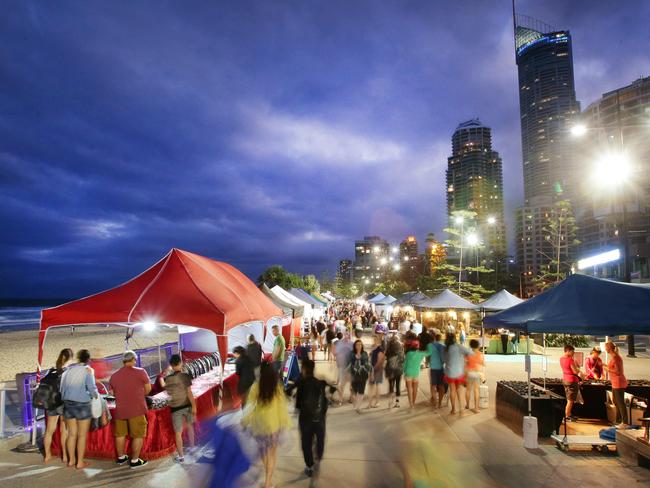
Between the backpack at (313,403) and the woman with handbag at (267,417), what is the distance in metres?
0.30

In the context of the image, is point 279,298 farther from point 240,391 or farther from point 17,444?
→ point 17,444

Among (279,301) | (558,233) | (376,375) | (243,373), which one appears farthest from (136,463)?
(558,233)

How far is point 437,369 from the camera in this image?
995 centimetres

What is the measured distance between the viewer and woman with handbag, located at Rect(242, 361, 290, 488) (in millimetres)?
5504

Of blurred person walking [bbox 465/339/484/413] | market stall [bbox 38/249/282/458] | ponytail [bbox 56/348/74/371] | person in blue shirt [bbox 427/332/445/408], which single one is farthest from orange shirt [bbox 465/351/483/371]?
ponytail [bbox 56/348/74/371]

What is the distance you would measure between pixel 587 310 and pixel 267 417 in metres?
6.27

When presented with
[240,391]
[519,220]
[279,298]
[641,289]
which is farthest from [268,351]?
[519,220]

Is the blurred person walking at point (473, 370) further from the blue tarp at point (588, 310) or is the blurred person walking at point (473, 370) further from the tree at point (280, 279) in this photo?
the tree at point (280, 279)

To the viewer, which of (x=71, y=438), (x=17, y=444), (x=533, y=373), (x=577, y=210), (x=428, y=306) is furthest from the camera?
(x=577, y=210)

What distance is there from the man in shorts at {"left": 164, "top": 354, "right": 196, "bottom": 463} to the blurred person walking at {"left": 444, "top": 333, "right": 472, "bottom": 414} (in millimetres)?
5762

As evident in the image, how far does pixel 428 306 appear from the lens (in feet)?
64.9

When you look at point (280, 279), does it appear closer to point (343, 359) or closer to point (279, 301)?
point (279, 301)

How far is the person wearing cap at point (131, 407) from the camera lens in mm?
6246

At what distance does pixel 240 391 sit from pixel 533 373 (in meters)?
10.5
